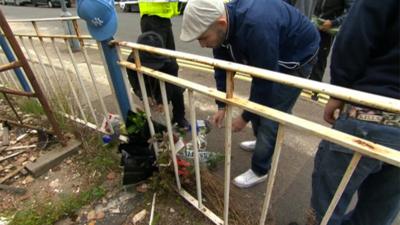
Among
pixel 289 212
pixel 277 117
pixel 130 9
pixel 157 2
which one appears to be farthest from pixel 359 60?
pixel 130 9

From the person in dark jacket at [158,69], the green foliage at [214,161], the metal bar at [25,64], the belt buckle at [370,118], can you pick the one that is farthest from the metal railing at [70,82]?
the belt buckle at [370,118]

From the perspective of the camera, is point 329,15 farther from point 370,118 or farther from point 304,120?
point 304,120

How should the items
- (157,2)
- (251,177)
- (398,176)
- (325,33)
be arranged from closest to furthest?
(398,176) → (251,177) → (157,2) → (325,33)

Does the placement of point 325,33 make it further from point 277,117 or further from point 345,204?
point 277,117

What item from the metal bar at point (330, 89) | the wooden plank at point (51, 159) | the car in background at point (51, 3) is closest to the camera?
the metal bar at point (330, 89)

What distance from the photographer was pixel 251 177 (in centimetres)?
232

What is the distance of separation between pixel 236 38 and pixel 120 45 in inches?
33.0

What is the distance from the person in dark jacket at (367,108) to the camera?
106cm

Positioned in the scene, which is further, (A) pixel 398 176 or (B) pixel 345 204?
(B) pixel 345 204

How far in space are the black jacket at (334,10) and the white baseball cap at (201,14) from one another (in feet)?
7.95

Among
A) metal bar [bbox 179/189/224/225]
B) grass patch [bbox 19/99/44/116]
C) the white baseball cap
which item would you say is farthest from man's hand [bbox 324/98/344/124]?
grass patch [bbox 19/99/44/116]

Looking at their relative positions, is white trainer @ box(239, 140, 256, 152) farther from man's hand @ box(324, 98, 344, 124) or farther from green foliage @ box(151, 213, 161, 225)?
man's hand @ box(324, 98, 344, 124)

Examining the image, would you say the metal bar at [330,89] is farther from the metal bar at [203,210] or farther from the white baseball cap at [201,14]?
the metal bar at [203,210]

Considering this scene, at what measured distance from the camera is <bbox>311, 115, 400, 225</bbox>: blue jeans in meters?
1.14
